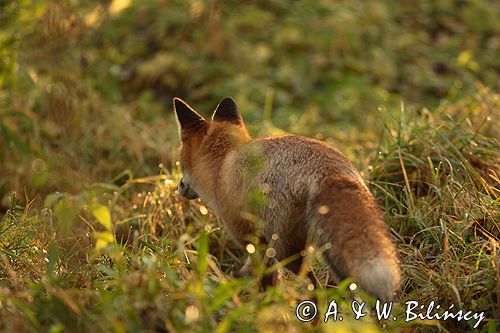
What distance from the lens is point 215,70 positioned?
8852mm

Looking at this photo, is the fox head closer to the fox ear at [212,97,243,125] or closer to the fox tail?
the fox ear at [212,97,243,125]

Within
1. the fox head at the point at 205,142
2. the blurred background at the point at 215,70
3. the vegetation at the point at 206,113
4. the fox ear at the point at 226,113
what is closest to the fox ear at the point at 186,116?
the fox head at the point at 205,142

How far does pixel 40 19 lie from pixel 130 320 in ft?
15.2

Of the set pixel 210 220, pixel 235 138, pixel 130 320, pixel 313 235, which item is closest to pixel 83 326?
pixel 130 320

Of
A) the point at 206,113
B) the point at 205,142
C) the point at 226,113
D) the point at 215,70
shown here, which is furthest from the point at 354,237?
the point at 215,70

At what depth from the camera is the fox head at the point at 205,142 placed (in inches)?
149

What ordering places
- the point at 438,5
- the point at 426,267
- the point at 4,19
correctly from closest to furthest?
the point at 426,267
the point at 4,19
the point at 438,5

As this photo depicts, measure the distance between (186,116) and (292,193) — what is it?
1146 millimetres

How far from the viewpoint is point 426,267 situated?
3.64 metres

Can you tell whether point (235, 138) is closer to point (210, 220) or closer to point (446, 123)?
point (210, 220)

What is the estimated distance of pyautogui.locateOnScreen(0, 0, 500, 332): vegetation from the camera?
2.80 meters

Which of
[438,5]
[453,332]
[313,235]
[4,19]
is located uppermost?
[4,19]

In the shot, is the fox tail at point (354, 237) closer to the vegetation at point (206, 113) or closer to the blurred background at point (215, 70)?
the vegetation at point (206, 113)

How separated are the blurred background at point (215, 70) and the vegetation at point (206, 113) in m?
0.03
